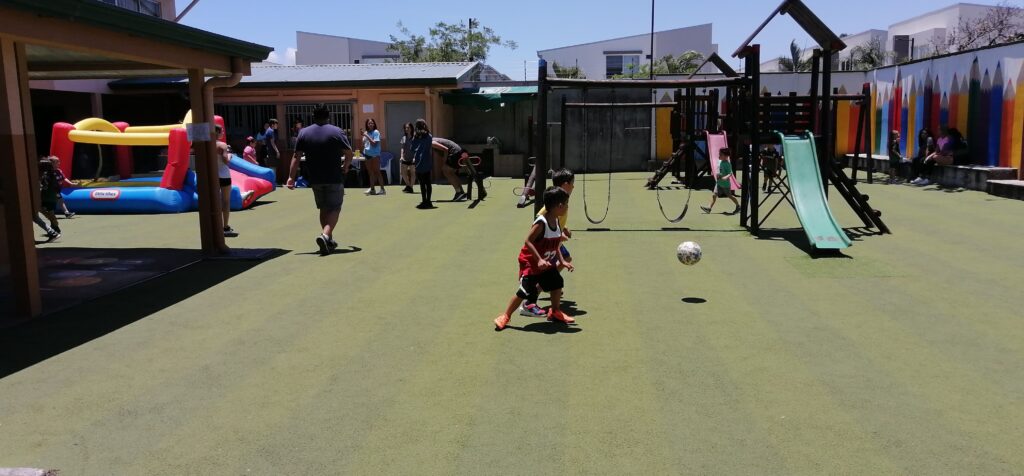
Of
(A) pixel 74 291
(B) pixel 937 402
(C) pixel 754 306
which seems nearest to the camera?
(B) pixel 937 402

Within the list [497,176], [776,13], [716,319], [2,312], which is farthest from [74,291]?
[497,176]

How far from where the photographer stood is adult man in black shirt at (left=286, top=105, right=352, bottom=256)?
1005 centimetres

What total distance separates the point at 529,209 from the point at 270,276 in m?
7.06

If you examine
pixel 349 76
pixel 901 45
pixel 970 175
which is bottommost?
pixel 970 175

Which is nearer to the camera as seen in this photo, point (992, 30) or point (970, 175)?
point (970, 175)

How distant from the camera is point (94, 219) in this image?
13.9 m

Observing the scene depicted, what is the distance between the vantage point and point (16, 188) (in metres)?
6.38

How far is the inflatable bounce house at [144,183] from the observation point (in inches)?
571

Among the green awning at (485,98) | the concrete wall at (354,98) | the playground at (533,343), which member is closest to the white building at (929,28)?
the green awning at (485,98)

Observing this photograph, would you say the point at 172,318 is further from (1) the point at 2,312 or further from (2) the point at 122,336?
(1) the point at 2,312

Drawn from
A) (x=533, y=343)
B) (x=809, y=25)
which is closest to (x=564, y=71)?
(x=809, y=25)

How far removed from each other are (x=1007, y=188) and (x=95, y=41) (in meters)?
16.4

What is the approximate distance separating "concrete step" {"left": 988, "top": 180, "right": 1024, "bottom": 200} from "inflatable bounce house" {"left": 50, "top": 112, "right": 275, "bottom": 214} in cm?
1508

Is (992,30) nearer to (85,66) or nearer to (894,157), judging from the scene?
(894,157)
